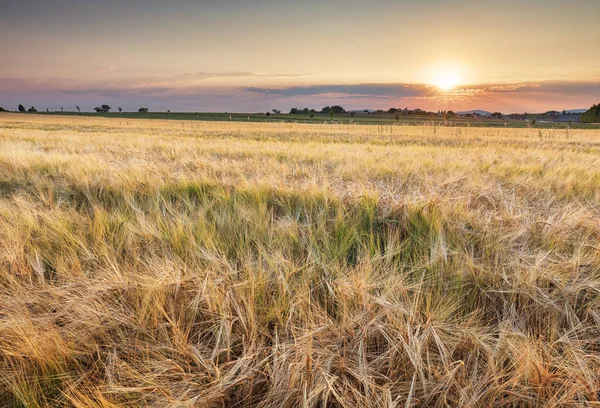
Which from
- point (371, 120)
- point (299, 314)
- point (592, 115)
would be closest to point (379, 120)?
point (371, 120)

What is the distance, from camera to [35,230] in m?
2.21

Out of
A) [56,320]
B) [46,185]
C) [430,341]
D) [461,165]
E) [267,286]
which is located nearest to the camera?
[430,341]

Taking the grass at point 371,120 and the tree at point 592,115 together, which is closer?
the grass at point 371,120

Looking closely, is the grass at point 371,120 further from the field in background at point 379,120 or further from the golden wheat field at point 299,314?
the golden wheat field at point 299,314

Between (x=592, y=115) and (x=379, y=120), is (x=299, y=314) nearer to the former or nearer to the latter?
(x=379, y=120)

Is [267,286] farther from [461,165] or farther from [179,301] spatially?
[461,165]

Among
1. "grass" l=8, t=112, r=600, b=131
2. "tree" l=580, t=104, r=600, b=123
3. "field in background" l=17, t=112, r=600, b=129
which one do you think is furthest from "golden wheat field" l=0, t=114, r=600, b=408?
"tree" l=580, t=104, r=600, b=123

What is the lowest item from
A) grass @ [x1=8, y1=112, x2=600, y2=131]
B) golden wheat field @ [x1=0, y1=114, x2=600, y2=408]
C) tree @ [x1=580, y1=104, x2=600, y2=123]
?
golden wheat field @ [x1=0, y1=114, x2=600, y2=408]

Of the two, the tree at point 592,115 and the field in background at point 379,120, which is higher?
the tree at point 592,115

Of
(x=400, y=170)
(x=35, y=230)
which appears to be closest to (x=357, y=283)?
(x=35, y=230)

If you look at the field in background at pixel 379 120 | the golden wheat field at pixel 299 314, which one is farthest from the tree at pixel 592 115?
the golden wheat field at pixel 299 314

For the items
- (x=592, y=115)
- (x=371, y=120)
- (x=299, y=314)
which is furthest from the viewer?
(x=592, y=115)

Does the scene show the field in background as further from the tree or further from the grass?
the tree

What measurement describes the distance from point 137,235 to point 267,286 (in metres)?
1.17
